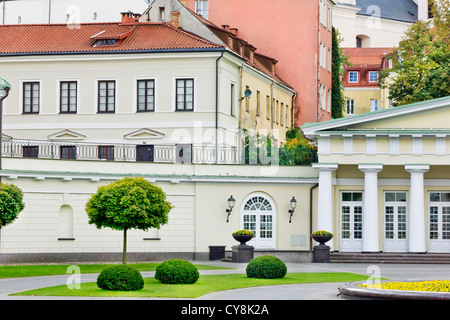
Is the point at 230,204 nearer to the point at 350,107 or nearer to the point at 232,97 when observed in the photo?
the point at 232,97

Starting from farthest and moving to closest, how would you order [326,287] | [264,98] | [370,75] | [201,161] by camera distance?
[370,75]
[264,98]
[201,161]
[326,287]

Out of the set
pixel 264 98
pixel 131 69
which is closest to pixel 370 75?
pixel 264 98

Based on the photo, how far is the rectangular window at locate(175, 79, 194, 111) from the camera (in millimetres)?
62750

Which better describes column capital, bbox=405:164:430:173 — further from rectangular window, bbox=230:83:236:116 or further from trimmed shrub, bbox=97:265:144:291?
trimmed shrub, bbox=97:265:144:291

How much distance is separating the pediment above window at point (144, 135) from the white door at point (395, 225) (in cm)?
1414

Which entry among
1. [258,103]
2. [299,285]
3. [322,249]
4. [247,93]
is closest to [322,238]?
[322,249]

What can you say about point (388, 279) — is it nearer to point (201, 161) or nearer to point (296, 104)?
point (201, 161)

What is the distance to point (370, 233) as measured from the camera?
5444 cm

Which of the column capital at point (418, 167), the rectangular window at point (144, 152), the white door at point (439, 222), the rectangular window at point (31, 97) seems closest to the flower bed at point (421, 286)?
the column capital at point (418, 167)

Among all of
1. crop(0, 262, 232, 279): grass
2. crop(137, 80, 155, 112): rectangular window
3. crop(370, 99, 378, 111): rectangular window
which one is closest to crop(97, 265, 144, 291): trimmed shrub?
crop(0, 262, 232, 279): grass

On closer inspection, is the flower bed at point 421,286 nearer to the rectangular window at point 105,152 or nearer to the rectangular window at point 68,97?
the rectangular window at point 105,152

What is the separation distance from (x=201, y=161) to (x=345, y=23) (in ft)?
238

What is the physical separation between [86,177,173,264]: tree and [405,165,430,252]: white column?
14.2 meters

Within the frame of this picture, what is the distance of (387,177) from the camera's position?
56.1 meters
